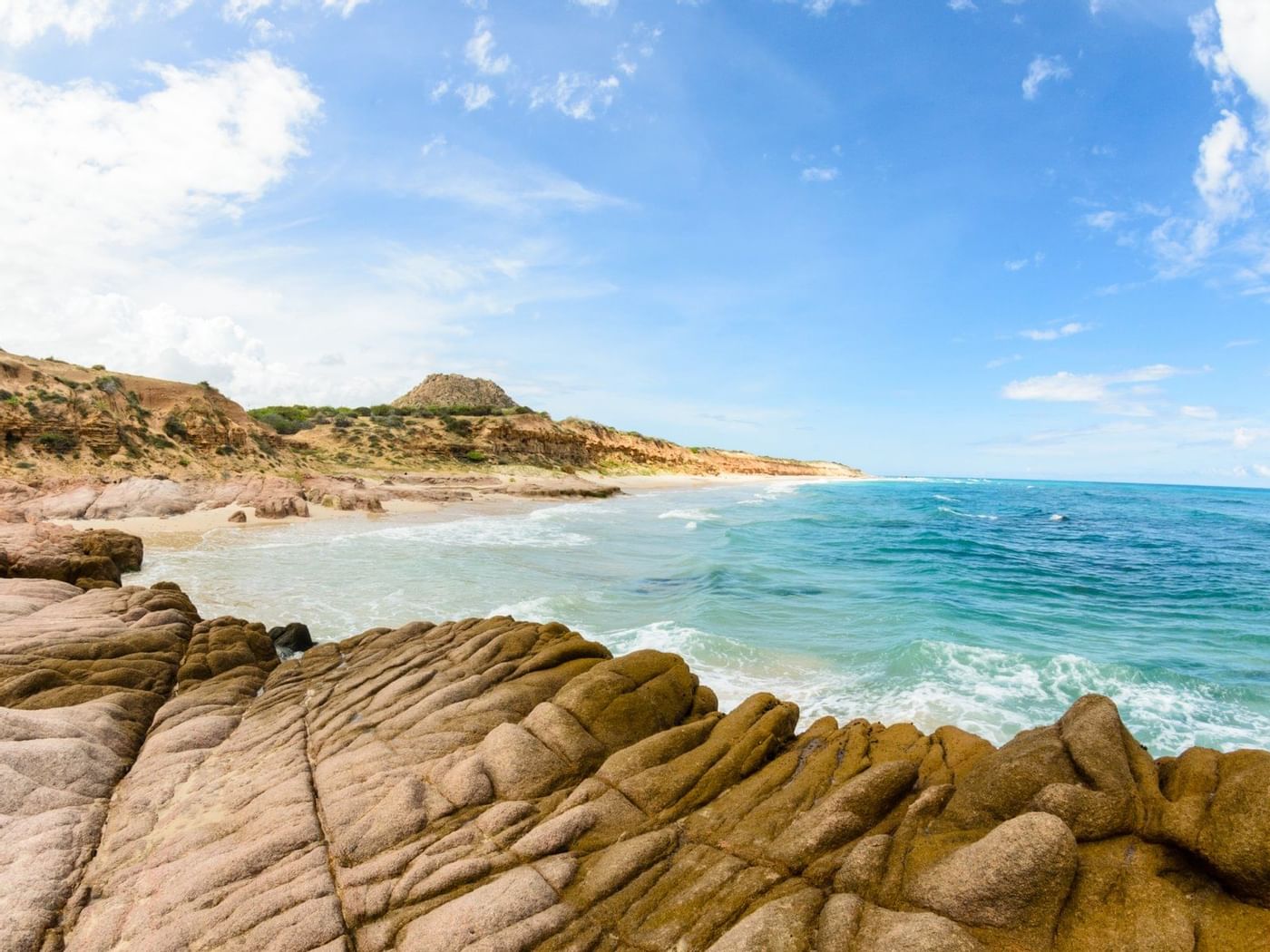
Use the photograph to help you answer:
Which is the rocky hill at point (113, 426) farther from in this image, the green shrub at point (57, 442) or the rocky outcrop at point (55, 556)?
the rocky outcrop at point (55, 556)

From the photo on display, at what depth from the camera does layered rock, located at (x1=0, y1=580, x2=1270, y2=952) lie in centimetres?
393

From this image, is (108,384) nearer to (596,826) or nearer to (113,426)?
(113,426)

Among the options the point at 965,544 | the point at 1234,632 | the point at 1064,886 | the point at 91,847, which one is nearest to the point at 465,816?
the point at 91,847

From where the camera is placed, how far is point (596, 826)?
543 centimetres

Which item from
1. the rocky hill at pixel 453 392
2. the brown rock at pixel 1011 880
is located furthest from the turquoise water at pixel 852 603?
the rocky hill at pixel 453 392

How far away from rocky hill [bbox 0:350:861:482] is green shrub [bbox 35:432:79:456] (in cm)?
5

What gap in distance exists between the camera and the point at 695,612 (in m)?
16.5

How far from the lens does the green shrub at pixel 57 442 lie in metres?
32.0

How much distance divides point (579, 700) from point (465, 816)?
5.61ft

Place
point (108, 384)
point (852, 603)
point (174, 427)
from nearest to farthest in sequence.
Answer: point (852, 603), point (108, 384), point (174, 427)

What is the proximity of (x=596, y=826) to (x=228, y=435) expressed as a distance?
45287 mm

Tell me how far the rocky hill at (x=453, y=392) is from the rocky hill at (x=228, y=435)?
27.9 m

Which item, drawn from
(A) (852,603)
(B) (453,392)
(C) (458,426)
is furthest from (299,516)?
(B) (453,392)

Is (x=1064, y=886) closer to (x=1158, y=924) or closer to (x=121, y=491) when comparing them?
(x=1158, y=924)
